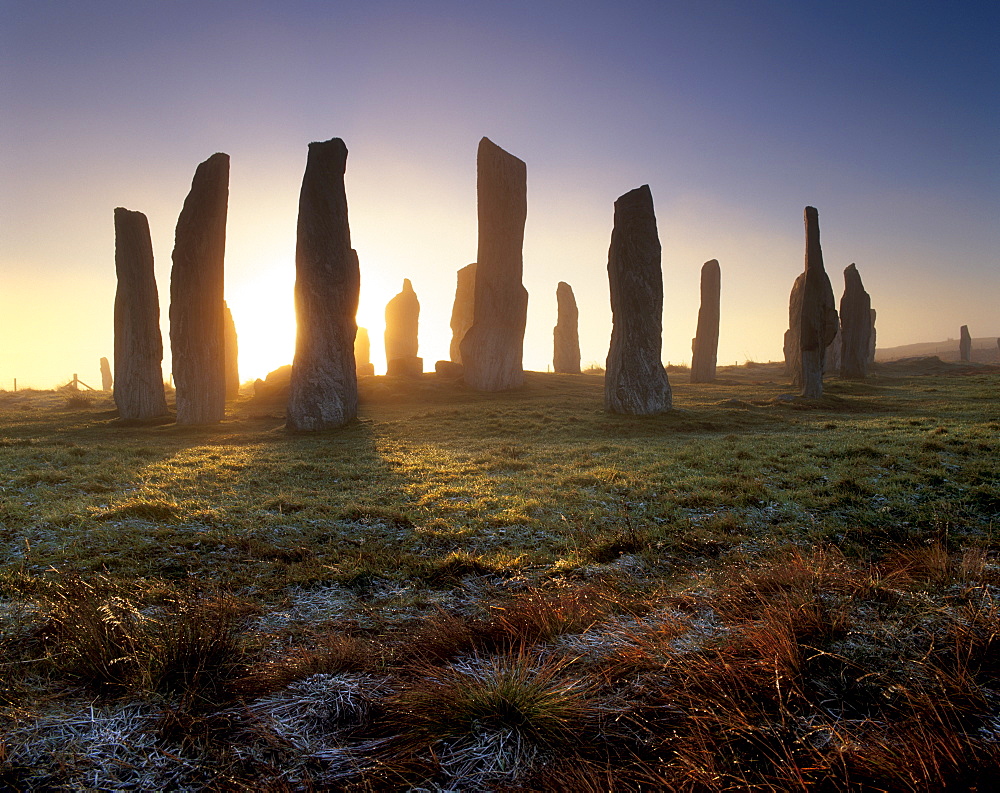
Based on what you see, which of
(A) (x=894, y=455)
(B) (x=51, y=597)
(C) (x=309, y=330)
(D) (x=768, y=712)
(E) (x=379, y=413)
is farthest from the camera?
(E) (x=379, y=413)

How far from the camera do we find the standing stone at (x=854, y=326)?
26816 millimetres

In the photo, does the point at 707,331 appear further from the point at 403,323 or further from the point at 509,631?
the point at 509,631

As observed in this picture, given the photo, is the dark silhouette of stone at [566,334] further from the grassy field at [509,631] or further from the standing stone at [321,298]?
the grassy field at [509,631]

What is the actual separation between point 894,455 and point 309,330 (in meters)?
12.9

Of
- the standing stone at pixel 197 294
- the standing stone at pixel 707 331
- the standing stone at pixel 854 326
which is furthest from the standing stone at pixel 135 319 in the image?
the standing stone at pixel 854 326

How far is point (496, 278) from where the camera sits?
72.8 ft

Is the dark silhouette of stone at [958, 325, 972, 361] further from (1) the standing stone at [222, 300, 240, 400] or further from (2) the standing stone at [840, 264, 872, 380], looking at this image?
(1) the standing stone at [222, 300, 240, 400]

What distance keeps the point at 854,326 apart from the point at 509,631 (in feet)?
97.0

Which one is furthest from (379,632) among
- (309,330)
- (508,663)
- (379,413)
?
(379,413)

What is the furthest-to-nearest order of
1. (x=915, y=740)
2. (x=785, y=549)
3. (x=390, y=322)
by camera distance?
(x=390, y=322) < (x=785, y=549) < (x=915, y=740)

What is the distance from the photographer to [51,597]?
366 cm

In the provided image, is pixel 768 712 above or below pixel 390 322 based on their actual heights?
below

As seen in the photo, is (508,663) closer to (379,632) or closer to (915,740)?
(379,632)

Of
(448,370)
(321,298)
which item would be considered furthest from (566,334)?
(321,298)
